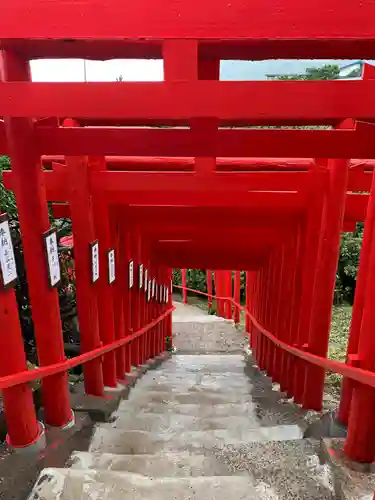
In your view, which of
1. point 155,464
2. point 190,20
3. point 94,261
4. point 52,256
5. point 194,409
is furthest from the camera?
point 194,409

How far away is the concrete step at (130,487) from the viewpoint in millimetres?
2271

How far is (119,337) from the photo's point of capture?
190 inches

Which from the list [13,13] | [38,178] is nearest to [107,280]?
[38,178]

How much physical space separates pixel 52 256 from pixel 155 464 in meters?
1.43

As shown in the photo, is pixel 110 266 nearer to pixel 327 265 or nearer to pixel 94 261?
pixel 94 261

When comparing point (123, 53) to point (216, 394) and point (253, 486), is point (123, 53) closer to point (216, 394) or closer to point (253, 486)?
point (253, 486)

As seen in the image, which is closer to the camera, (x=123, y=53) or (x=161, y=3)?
(x=161, y=3)

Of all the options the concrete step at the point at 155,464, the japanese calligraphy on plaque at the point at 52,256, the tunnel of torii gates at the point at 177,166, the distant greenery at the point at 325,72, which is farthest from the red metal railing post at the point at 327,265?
the distant greenery at the point at 325,72

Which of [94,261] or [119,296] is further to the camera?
[119,296]

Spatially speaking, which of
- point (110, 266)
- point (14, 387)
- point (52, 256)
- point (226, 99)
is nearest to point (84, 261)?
point (110, 266)

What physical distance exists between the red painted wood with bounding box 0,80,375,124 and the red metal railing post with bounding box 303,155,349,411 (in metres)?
1.72

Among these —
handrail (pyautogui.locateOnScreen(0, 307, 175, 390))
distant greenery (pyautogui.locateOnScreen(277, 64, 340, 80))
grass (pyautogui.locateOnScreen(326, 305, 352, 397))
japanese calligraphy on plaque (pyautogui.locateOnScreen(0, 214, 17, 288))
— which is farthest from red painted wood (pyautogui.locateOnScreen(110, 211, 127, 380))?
distant greenery (pyautogui.locateOnScreen(277, 64, 340, 80))

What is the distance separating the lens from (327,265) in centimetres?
363

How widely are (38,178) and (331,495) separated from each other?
2.37m
